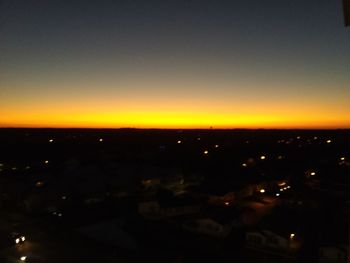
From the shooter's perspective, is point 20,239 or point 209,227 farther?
point 209,227

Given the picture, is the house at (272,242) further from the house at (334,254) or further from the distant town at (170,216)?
the house at (334,254)

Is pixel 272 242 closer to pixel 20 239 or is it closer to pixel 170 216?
pixel 170 216

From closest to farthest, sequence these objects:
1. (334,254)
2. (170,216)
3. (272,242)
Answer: (334,254)
(272,242)
(170,216)

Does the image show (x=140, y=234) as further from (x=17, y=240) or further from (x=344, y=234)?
(x=344, y=234)

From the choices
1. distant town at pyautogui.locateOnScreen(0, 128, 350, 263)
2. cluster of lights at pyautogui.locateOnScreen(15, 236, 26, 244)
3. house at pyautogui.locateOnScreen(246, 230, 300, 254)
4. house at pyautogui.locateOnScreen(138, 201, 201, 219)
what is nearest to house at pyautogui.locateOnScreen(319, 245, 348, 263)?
distant town at pyautogui.locateOnScreen(0, 128, 350, 263)

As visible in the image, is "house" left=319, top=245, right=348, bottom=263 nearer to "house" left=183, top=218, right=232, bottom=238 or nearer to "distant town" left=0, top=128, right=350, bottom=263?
"distant town" left=0, top=128, right=350, bottom=263

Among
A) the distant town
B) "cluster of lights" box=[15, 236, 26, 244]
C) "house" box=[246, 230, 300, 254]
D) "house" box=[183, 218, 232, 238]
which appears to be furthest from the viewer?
"house" box=[183, 218, 232, 238]

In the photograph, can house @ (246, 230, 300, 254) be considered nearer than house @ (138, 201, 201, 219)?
Yes

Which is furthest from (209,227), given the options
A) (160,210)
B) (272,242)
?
(160,210)
